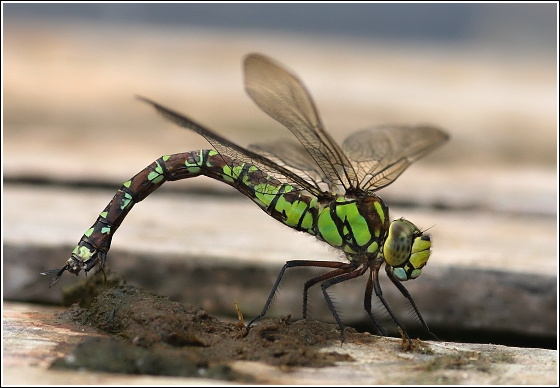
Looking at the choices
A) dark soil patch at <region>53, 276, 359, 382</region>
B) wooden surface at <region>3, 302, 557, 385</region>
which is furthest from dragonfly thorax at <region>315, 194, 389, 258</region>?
wooden surface at <region>3, 302, 557, 385</region>

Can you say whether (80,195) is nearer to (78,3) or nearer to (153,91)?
(153,91)

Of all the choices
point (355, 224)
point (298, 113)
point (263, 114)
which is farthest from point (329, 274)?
point (263, 114)

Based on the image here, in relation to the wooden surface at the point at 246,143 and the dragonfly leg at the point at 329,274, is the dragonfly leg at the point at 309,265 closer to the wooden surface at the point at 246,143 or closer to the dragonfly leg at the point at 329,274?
the dragonfly leg at the point at 329,274

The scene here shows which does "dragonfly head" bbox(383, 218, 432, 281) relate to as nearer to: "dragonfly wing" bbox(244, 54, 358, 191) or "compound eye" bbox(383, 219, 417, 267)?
"compound eye" bbox(383, 219, 417, 267)

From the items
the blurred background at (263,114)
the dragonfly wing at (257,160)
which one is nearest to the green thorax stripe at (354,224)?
the dragonfly wing at (257,160)

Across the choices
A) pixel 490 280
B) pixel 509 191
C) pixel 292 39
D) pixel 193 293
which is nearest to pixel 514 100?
pixel 509 191

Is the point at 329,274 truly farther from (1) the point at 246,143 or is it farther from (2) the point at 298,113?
(1) the point at 246,143
